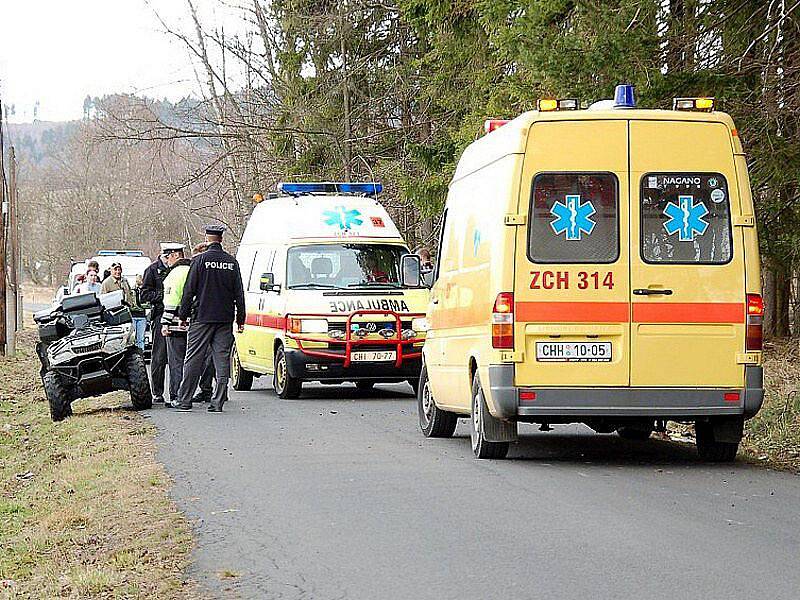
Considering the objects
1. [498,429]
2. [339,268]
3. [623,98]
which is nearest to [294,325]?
[339,268]

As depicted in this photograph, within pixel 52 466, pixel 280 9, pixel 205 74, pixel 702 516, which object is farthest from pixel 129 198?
pixel 702 516

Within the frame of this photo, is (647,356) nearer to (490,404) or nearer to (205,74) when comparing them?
(490,404)

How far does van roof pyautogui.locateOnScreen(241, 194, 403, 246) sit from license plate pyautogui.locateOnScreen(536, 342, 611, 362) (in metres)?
8.69

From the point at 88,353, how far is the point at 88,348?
0.06m

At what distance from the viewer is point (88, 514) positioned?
29.0ft

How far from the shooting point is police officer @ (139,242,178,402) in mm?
17594

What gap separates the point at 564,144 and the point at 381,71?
2313 cm

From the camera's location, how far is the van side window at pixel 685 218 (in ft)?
33.9

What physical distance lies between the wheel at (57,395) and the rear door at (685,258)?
8073 mm

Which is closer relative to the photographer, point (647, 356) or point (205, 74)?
point (647, 356)

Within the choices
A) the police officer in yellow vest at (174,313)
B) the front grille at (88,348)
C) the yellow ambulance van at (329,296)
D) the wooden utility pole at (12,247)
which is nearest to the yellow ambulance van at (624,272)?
the yellow ambulance van at (329,296)

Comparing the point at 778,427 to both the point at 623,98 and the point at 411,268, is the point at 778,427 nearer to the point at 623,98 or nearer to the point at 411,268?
the point at 623,98

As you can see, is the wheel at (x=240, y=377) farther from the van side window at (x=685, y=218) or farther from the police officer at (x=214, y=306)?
the van side window at (x=685, y=218)

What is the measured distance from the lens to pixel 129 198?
79.5 meters
